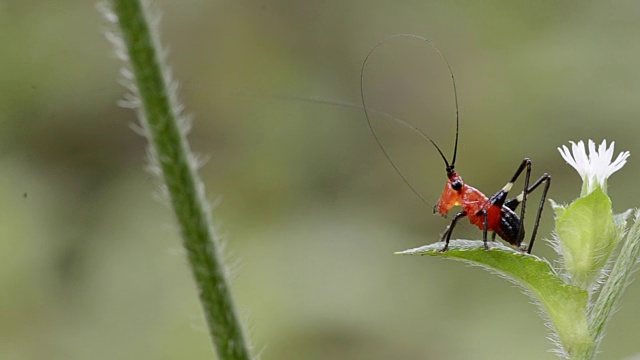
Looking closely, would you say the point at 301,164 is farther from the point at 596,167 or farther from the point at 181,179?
the point at 181,179

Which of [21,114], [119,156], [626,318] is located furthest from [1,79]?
[626,318]

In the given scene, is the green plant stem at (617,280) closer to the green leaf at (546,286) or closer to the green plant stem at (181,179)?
the green leaf at (546,286)

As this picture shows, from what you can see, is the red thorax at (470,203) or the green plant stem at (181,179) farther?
the red thorax at (470,203)

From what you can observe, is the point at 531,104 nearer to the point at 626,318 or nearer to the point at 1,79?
the point at 626,318

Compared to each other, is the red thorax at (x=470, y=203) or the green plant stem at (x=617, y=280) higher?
the green plant stem at (x=617, y=280)

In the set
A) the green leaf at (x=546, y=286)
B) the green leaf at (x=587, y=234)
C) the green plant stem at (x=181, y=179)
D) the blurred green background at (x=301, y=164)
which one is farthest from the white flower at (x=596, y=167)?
the blurred green background at (x=301, y=164)

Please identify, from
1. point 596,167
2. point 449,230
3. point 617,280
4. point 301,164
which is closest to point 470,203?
point 449,230

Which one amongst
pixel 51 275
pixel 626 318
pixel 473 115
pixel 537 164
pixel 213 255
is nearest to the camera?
pixel 213 255
